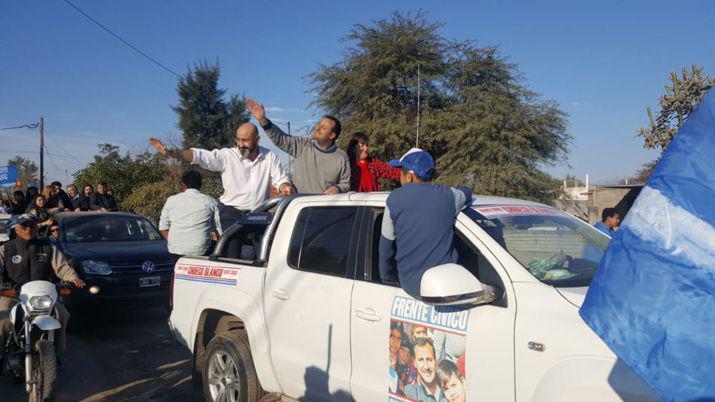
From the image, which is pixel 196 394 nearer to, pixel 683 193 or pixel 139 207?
pixel 683 193

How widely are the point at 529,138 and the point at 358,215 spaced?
1646 cm

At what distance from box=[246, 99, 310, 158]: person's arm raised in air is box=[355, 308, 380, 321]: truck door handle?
2715 mm

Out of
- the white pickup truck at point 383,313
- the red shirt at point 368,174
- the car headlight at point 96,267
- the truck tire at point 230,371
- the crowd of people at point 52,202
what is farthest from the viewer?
the crowd of people at point 52,202

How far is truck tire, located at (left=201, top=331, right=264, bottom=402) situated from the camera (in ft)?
14.4

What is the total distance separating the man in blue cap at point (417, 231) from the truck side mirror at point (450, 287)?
0.47 meters

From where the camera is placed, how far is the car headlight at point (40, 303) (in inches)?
209

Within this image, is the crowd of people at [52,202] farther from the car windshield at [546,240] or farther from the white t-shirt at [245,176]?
the car windshield at [546,240]

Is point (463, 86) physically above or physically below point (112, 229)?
above

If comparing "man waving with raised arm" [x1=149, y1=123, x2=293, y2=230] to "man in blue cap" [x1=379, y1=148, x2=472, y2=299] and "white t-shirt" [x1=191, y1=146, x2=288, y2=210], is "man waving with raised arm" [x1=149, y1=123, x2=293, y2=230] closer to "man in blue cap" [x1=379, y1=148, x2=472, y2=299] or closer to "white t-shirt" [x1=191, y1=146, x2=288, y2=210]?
"white t-shirt" [x1=191, y1=146, x2=288, y2=210]

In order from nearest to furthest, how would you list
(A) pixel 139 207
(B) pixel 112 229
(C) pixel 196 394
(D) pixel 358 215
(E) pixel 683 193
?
(E) pixel 683 193 < (D) pixel 358 215 < (C) pixel 196 394 < (B) pixel 112 229 < (A) pixel 139 207

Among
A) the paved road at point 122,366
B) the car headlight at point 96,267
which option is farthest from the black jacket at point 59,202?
the car headlight at point 96,267

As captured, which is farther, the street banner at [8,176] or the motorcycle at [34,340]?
the street banner at [8,176]

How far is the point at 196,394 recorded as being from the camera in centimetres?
567

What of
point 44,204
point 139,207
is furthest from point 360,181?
point 139,207
